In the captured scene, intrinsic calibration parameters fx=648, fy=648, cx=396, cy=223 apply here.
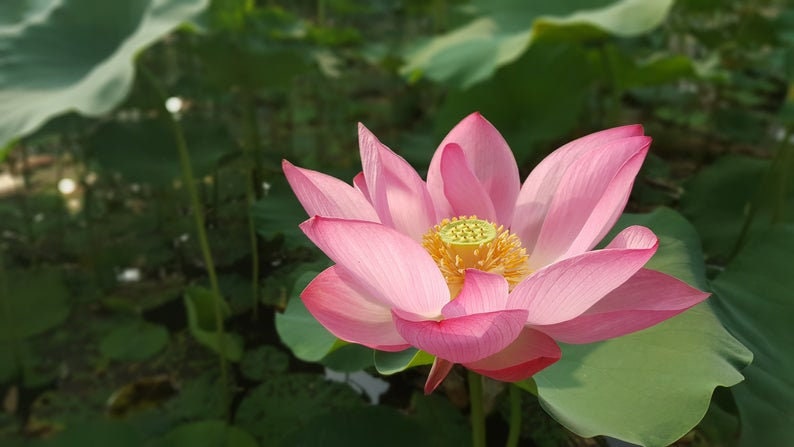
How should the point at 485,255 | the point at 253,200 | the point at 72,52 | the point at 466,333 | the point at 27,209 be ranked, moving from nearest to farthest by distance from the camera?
the point at 466,333 < the point at 485,255 < the point at 253,200 < the point at 72,52 < the point at 27,209

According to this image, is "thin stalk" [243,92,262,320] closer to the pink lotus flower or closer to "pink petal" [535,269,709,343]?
the pink lotus flower

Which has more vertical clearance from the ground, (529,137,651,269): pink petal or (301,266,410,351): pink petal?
(529,137,651,269): pink petal

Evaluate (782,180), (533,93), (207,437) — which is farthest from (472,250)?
(533,93)

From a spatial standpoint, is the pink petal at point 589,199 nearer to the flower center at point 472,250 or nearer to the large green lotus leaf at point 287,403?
the flower center at point 472,250

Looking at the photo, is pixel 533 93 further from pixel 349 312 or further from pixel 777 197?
pixel 349 312

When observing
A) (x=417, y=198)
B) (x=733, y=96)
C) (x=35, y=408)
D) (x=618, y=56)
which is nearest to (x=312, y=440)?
(x=417, y=198)

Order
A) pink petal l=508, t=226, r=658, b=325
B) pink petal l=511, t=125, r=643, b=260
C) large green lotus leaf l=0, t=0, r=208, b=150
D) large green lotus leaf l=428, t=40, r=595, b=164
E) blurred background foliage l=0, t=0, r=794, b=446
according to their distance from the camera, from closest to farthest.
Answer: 1. pink petal l=508, t=226, r=658, b=325
2. pink petal l=511, t=125, r=643, b=260
3. blurred background foliage l=0, t=0, r=794, b=446
4. large green lotus leaf l=0, t=0, r=208, b=150
5. large green lotus leaf l=428, t=40, r=595, b=164

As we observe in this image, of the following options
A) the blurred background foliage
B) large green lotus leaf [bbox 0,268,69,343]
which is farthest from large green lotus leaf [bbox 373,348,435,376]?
large green lotus leaf [bbox 0,268,69,343]
